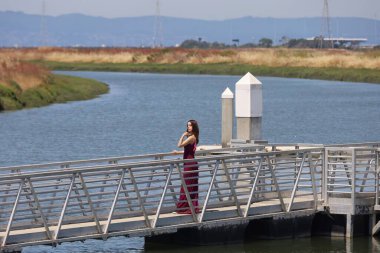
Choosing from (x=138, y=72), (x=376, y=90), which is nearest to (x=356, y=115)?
(x=376, y=90)

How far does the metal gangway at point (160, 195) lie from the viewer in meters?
19.5

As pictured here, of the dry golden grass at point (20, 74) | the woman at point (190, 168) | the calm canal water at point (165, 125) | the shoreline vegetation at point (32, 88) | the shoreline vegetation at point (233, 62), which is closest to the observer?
the woman at point (190, 168)

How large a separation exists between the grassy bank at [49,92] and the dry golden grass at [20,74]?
0.83 feet

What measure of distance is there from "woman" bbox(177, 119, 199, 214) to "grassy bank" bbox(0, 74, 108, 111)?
38301 mm

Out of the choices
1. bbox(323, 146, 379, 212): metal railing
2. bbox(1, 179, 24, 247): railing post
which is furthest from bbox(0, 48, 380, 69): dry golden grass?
bbox(1, 179, 24, 247): railing post

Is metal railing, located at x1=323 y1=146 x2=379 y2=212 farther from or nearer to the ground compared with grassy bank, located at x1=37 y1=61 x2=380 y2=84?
farther from the ground

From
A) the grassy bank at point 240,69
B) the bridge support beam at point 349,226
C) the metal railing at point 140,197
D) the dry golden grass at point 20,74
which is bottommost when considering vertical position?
the grassy bank at point 240,69

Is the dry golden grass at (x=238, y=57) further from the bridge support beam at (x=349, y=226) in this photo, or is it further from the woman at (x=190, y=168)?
the woman at (x=190, y=168)

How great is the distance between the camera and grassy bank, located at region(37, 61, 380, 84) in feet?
308

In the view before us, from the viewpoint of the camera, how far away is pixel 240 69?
362 feet

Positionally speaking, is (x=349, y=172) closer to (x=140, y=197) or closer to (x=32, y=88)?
(x=140, y=197)

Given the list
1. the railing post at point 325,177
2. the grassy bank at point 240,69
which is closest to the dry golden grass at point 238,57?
the grassy bank at point 240,69

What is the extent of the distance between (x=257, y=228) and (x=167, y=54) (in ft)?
373

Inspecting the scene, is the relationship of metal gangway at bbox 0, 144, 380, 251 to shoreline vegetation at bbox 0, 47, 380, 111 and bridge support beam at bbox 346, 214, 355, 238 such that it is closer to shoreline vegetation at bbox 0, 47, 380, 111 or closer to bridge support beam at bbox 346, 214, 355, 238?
bridge support beam at bbox 346, 214, 355, 238
